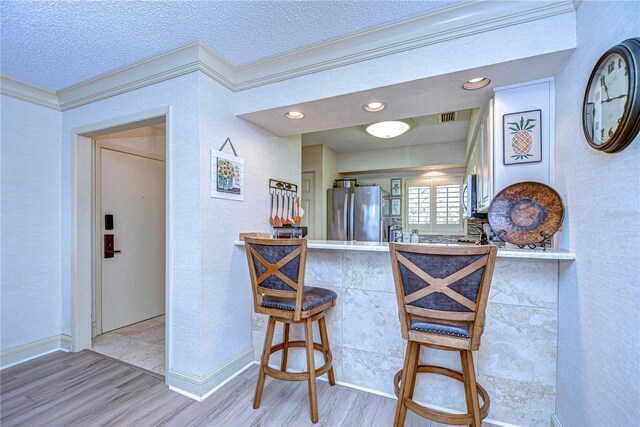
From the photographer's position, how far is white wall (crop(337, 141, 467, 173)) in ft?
13.9

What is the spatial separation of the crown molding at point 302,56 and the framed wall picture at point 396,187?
340cm

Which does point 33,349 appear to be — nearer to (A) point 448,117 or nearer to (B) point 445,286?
(B) point 445,286

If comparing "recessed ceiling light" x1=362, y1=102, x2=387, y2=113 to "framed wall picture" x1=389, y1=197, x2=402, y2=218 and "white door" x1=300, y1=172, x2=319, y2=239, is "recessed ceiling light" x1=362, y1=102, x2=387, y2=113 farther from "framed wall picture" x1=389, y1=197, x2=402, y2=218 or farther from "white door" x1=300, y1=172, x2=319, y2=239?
"framed wall picture" x1=389, y1=197, x2=402, y2=218

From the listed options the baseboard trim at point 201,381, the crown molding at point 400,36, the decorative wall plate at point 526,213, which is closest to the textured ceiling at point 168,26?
the crown molding at point 400,36

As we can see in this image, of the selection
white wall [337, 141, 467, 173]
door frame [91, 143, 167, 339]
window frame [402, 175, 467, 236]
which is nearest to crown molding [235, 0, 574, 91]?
door frame [91, 143, 167, 339]

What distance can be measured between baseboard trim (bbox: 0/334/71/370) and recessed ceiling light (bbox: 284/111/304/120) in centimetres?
278

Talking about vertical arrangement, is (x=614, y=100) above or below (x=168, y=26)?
below

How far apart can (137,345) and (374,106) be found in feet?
9.83

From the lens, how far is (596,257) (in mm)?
1146

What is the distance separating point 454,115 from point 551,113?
5.76 feet

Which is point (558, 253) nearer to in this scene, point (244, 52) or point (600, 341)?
point (600, 341)

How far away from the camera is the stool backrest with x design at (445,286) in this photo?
1174 millimetres

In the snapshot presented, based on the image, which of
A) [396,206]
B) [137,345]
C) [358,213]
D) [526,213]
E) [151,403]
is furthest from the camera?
[396,206]

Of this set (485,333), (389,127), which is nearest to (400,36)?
(389,127)
